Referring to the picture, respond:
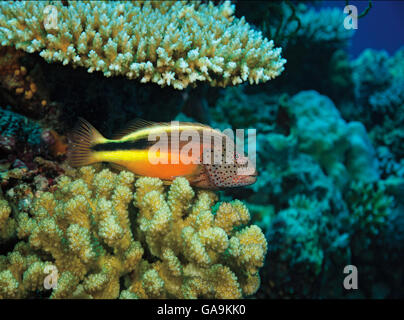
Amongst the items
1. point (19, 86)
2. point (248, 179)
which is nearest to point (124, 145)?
point (248, 179)

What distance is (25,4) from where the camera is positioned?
2.69 meters

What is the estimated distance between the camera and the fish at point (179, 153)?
228 cm

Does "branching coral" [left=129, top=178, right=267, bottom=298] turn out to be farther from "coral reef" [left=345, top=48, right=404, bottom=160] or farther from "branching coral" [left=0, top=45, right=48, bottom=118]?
"coral reef" [left=345, top=48, right=404, bottom=160]

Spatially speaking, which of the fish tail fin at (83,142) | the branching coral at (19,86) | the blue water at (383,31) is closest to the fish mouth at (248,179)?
the fish tail fin at (83,142)

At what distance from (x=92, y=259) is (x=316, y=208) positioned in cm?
357

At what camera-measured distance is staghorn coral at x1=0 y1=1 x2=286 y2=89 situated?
243cm

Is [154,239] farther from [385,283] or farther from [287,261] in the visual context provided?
[385,283]

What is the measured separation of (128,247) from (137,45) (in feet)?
6.39

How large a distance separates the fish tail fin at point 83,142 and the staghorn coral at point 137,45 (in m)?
0.54

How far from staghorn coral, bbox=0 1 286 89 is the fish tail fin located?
54cm

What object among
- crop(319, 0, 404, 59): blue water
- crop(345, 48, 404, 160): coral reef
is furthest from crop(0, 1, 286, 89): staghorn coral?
crop(319, 0, 404, 59): blue water

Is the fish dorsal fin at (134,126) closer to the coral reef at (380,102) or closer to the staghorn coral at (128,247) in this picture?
the staghorn coral at (128,247)
